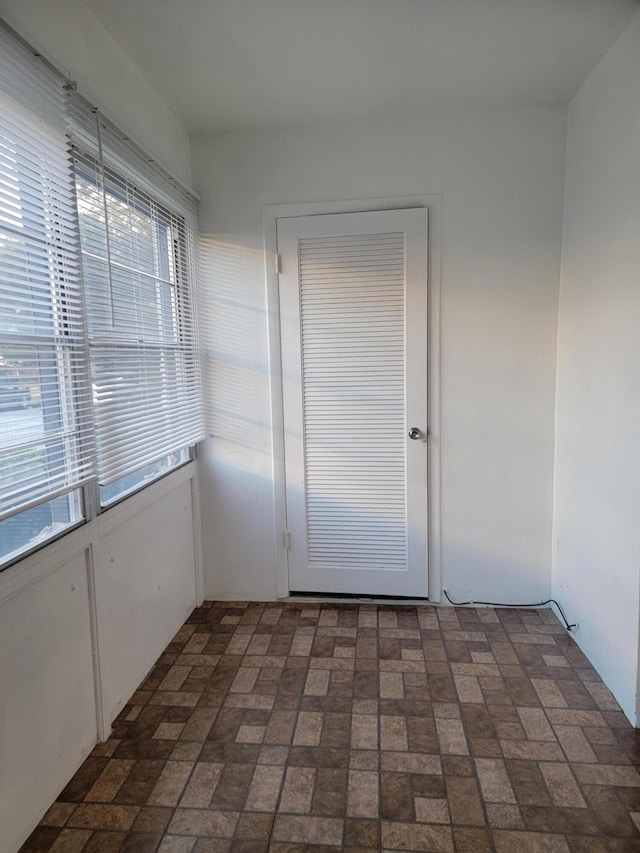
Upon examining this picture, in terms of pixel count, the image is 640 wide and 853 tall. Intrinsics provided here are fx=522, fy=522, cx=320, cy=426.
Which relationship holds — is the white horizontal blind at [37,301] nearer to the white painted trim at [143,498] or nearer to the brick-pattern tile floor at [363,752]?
the white painted trim at [143,498]

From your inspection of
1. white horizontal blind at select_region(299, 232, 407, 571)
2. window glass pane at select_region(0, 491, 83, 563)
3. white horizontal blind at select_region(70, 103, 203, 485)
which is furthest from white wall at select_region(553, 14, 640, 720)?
window glass pane at select_region(0, 491, 83, 563)

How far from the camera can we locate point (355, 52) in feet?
7.02

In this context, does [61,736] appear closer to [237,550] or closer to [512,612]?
[237,550]

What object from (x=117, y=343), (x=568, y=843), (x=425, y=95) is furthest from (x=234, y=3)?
(x=568, y=843)

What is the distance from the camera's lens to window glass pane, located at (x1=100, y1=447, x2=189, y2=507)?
6.70ft

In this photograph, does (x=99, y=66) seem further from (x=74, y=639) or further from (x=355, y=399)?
(x=74, y=639)

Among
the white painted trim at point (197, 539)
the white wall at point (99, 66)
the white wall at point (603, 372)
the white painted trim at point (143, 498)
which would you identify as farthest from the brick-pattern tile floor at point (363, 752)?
the white wall at point (99, 66)

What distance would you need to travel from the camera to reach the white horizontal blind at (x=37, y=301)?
145 centimetres

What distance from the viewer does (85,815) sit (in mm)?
1622

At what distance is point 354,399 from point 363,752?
5.42ft

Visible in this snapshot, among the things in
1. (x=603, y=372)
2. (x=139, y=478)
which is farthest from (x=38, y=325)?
(x=603, y=372)

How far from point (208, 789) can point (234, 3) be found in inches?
106

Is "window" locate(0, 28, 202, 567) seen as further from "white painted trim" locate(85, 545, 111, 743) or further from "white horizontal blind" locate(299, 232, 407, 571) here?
"white horizontal blind" locate(299, 232, 407, 571)

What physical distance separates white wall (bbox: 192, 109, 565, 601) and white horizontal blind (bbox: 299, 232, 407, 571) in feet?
0.78
